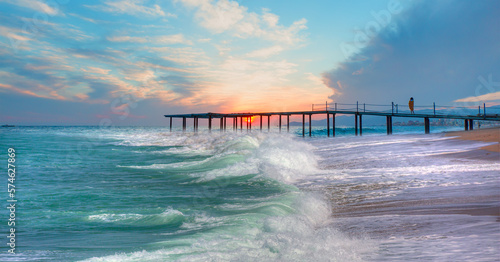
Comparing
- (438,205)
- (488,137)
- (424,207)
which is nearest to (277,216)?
(424,207)

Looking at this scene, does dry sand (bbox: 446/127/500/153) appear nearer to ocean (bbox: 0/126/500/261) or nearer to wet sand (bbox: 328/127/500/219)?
ocean (bbox: 0/126/500/261)

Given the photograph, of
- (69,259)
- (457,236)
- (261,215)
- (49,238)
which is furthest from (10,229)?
(457,236)

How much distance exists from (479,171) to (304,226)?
526 cm

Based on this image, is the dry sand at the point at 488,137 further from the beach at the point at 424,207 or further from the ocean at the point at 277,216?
the ocean at the point at 277,216

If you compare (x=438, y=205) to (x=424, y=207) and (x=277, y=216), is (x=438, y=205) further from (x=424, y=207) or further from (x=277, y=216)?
(x=277, y=216)

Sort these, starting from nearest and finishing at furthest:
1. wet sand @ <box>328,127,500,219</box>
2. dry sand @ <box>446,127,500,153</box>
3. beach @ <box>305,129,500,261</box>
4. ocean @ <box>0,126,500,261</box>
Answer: beach @ <box>305,129,500,261</box> → ocean @ <box>0,126,500,261</box> → wet sand @ <box>328,127,500,219</box> → dry sand @ <box>446,127,500,153</box>

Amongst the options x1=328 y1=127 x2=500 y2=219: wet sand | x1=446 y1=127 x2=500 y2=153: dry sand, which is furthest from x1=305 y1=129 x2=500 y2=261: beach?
x1=446 y1=127 x2=500 y2=153: dry sand

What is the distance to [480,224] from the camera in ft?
11.6

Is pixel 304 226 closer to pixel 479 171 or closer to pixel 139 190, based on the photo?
pixel 479 171

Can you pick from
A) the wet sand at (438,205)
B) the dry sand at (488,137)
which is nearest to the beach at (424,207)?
the wet sand at (438,205)

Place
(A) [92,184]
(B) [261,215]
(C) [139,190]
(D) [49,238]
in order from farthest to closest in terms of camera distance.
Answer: (A) [92,184] < (C) [139,190] < (B) [261,215] < (D) [49,238]

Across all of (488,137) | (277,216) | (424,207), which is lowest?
(277,216)

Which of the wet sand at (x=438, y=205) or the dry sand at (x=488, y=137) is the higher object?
the dry sand at (x=488, y=137)

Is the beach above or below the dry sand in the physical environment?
below
